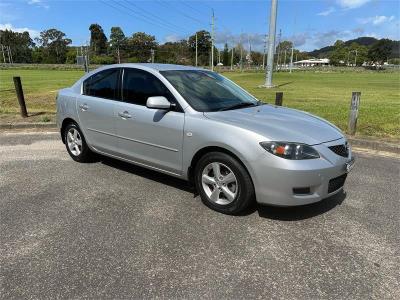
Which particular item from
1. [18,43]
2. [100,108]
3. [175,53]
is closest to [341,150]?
[100,108]

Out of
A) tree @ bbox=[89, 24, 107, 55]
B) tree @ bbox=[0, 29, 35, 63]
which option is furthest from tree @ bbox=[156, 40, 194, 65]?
tree @ bbox=[0, 29, 35, 63]

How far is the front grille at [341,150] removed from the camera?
4070 mm

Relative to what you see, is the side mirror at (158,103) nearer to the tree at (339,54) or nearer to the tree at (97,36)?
the tree at (97,36)

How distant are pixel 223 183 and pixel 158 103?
1180mm

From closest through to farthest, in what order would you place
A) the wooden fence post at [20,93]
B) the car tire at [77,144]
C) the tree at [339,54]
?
the car tire at [77,144] < the wooden fence post at [20,93] < the tree at [339,54]

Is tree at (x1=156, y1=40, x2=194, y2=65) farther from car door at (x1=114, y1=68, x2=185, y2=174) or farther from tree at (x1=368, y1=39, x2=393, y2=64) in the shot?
car door at (x1=114, y1=68, x2=185, y2=174)

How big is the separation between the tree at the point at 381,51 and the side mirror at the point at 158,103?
145 m

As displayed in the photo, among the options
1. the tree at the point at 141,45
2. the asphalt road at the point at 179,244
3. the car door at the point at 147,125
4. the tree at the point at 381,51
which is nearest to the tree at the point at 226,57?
→ the tree at the point at 141,45

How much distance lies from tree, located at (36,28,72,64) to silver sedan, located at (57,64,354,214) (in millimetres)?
116190

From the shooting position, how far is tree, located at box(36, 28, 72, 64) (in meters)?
113

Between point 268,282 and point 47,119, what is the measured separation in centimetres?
817

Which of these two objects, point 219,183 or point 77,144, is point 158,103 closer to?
point 219,183

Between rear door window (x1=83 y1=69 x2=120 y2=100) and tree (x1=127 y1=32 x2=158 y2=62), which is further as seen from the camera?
tree (x1=127 y1=32 x2=158 y2=62)

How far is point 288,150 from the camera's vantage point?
3.79 meters
